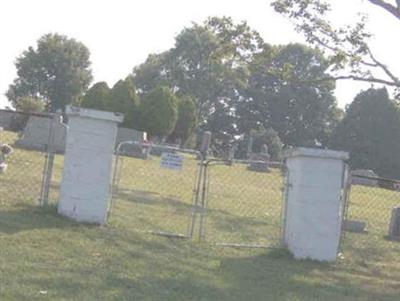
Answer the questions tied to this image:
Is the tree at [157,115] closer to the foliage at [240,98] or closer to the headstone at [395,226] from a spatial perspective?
the headstone at [395,226]

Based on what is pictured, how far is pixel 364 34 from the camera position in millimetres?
19234

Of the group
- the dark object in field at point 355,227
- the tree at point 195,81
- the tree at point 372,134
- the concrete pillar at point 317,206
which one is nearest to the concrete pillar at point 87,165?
the concrete pillar at point 317,206

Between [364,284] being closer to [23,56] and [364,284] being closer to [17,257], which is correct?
[17,257]

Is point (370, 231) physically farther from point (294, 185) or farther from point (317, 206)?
point (317, 206)

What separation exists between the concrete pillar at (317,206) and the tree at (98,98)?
107 ft

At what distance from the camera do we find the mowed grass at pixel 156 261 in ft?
26.6

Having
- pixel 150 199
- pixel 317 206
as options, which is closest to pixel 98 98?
pixel 150 199

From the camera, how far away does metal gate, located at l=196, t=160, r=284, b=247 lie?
12789mm

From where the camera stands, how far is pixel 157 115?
4509cm

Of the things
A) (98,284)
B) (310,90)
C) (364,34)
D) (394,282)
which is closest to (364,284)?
(394,282)

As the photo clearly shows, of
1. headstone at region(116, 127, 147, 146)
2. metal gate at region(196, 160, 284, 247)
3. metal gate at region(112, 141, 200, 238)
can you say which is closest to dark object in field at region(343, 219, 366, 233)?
metal gate at region(196, 160, 284, 247)

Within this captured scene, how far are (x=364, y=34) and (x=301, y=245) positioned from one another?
9.16 metres

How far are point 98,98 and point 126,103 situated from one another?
1.61 metres

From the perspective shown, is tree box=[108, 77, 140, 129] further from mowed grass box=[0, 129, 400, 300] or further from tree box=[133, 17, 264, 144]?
tree box=[133, 17, 264, 144]
